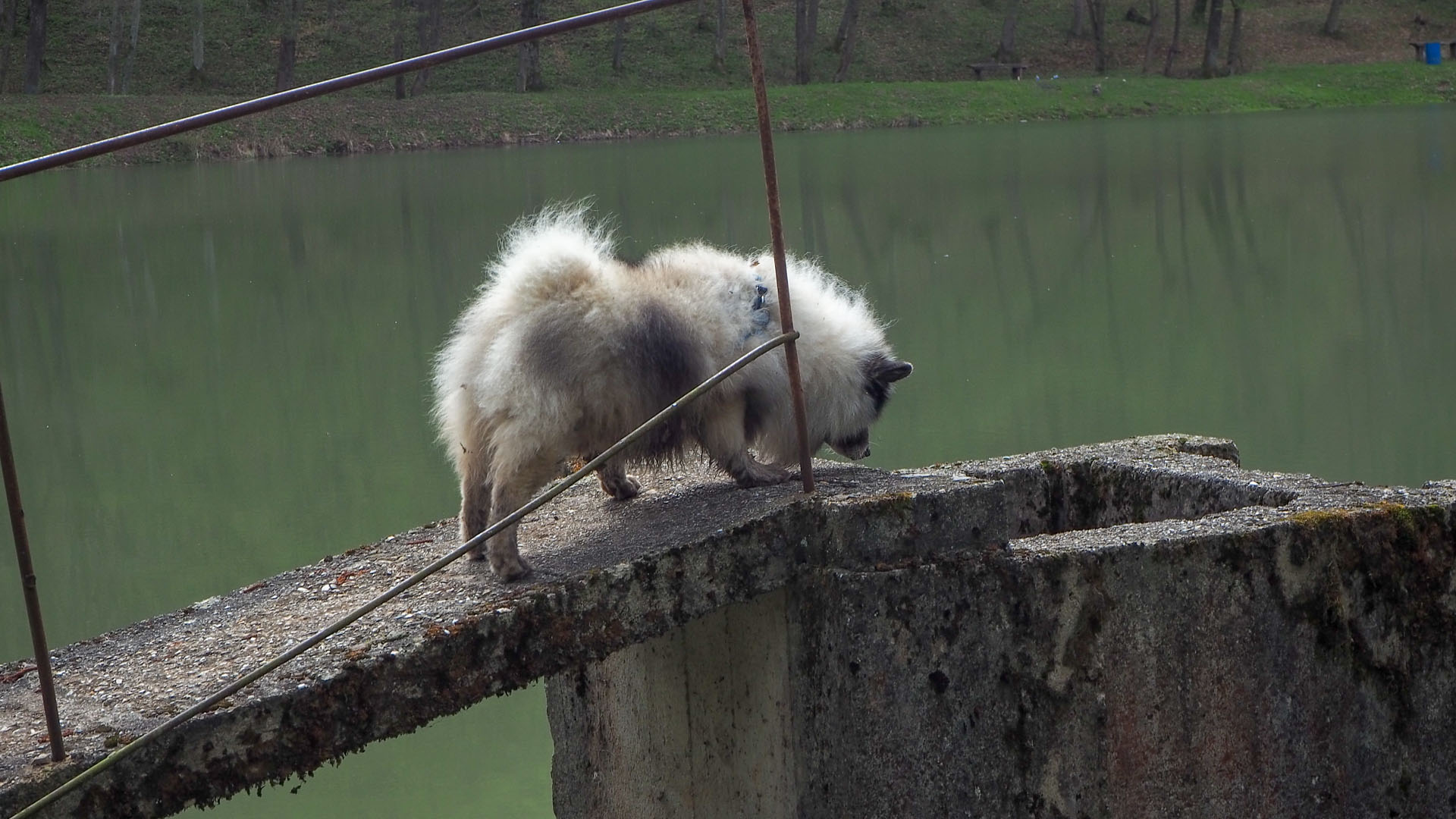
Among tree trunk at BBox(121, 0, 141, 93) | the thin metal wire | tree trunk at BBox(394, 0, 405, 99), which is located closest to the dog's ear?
the thin metal wire

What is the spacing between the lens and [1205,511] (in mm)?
5676

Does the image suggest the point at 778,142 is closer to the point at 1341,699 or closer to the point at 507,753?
the point at 507,753

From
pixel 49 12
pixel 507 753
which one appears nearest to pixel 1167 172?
pixel 507 753

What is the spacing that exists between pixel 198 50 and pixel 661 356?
4409 centimetres

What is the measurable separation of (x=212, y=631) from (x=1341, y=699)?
137 inches

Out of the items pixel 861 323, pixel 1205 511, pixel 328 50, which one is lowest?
pixel 1205 511

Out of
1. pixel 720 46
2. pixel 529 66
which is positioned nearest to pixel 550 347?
pixel 529 66

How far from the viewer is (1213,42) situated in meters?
48.3

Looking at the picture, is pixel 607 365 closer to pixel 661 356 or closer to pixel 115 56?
pixel 661 356

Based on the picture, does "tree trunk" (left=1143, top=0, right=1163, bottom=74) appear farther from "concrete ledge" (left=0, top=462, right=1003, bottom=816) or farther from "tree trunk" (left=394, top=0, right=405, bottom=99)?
"concrete ledge" (left=0, top=462, right=1003, bottom=816)

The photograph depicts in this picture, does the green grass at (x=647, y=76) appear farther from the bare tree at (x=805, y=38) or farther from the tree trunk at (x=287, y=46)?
the tree trunk at (x=287, y=46)

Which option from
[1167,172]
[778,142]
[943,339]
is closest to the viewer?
[943,339]

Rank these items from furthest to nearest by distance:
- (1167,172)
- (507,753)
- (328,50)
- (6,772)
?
(328,50)
(1167,172)
(507,753)
(6,772)

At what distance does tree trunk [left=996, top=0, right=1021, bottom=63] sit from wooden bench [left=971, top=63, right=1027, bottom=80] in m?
0.93
